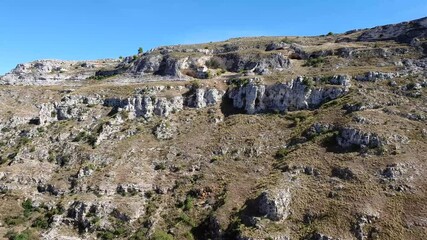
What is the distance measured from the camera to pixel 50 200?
63281 mm

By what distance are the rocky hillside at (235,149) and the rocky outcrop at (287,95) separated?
0.81 ft

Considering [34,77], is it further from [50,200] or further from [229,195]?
[229,195]

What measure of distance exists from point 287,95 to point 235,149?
17.4 m

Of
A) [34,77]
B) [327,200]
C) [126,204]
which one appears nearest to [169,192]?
[126,204]

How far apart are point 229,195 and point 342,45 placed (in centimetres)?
5831

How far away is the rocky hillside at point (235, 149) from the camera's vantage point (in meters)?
52.4

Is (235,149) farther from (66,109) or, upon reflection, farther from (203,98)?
(66,109)

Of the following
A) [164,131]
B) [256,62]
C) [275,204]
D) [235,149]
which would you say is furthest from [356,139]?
[256,62]

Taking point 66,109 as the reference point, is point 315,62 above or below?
above

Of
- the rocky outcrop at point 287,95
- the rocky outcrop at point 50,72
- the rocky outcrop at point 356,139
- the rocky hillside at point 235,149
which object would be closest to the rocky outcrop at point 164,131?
the rocky hillside at point 235,149

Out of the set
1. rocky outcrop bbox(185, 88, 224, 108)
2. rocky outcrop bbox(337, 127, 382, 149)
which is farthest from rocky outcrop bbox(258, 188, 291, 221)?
rocky outcrop bbox(185, 88, 224, 108)

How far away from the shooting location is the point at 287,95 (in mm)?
78562

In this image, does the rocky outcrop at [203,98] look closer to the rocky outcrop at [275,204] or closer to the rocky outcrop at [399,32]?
the rocky outcrop at [275,204]

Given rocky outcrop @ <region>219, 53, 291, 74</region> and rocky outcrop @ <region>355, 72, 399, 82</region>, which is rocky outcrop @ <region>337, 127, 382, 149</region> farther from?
rocky outcrop @ <region>219, 53, 291, 74</region>
